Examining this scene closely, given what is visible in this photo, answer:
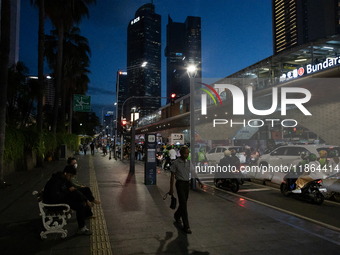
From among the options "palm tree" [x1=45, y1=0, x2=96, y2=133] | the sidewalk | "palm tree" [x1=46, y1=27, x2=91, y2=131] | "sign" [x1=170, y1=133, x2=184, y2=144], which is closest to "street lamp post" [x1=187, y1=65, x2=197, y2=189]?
the sidewalk

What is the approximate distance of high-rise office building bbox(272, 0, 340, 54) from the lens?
98.9 meters

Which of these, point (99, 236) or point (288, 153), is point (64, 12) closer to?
point (288, 153)

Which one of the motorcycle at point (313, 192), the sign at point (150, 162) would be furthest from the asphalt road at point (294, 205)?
the sign at point (150, 162)

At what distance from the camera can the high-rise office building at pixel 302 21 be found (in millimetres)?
98938

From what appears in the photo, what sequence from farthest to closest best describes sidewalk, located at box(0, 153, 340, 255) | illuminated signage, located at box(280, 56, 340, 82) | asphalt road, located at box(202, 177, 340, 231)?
illuminated signage, located at box(280, 56, 340, 82) < asphalt road, located at box(202, 177, 340, 231) < sidewalk, located at box(0, 153, 340, 255)

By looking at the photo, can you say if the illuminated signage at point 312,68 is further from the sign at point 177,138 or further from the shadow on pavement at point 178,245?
the shadow on pavement at point 178,245

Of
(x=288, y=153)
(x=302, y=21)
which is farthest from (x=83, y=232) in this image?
(x=302, y=21)

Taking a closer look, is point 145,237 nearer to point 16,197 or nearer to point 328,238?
point 328,238

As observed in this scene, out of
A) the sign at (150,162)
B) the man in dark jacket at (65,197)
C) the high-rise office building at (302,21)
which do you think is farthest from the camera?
the high-rise office building at (302,21)

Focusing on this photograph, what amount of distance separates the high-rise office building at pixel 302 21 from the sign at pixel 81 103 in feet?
166

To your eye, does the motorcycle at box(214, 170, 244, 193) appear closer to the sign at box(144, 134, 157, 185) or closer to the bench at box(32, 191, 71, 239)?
the sign at box(144, 134, 157, 185)

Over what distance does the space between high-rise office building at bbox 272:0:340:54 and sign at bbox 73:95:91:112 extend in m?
50.5

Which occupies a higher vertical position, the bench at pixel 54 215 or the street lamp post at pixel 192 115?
the street lamp post at pixel 192 115

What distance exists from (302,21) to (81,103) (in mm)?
155671
